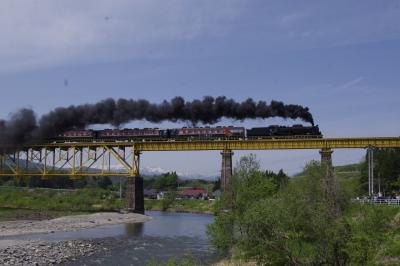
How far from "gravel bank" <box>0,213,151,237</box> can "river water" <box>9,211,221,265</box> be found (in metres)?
2.43

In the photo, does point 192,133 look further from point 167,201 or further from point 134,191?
point 167,201

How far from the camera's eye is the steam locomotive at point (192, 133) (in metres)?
77.1

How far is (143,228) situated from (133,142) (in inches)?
885

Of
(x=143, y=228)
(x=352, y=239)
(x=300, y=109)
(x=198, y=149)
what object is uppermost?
(x=300, y=109)

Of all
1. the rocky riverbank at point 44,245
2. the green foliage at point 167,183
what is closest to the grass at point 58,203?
the rocky riverbank at point 44,245

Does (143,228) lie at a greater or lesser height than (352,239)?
lesser

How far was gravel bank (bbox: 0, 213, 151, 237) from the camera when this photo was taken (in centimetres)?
5567

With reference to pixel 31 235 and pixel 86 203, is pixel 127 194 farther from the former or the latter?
pixel 31 235

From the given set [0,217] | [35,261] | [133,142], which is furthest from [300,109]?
[35,261]

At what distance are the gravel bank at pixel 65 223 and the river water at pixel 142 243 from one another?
7.99 ft

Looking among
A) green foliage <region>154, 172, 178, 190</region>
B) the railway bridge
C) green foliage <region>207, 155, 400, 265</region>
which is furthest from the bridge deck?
green foliage <region>154, 172, 178, 190</region>

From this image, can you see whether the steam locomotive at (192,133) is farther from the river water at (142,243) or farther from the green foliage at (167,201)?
the green foliage at (167,201)

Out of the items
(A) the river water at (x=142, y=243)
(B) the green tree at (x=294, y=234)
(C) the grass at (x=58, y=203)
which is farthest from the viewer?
(C) the grass at (x=58, y=203)

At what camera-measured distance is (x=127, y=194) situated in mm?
83688
